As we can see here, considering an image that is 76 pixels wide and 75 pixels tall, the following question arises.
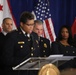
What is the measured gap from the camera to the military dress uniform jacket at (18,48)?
103 inches

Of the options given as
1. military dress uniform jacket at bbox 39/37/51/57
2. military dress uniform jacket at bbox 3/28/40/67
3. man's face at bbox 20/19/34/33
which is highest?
man's face at bbox 20/19/34/33

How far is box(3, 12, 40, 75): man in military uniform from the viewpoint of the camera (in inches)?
102

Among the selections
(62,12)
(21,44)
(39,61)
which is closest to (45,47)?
(21,44)

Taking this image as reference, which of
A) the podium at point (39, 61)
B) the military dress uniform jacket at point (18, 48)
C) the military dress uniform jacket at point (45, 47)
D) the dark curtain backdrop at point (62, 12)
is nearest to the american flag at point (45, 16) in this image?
the dark curtain backdrop at point (62, 12)

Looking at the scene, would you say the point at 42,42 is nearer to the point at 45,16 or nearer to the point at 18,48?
the point at 18,48

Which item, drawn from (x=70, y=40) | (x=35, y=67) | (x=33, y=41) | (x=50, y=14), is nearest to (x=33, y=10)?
(x=50, y=14)

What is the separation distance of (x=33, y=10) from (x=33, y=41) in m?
2.26

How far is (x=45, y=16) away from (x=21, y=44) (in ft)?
7.93

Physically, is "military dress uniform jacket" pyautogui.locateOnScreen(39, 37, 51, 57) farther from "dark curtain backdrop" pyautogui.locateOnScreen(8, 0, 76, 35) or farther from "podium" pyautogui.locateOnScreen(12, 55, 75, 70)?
"dark curtain backdrop" pyautogui.locateOnScreen(8, 0, 76, 35)

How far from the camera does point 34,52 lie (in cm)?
272

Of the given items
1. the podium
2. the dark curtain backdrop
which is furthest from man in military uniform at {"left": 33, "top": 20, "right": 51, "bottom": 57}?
the dark curtain backdrop

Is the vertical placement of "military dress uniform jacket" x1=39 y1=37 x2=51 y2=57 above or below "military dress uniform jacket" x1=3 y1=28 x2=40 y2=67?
below

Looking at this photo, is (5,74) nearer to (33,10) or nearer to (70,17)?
(33,10)

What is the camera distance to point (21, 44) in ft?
9.00
